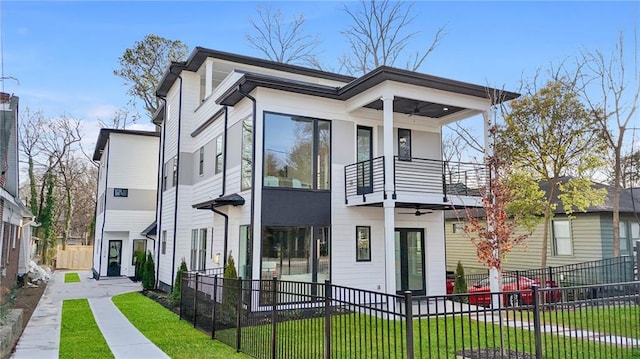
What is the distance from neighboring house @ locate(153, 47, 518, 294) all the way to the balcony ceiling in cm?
5

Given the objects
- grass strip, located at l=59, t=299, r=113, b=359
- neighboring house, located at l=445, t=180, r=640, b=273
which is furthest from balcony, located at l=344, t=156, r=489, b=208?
grass strip, located at l=59, t=299, r=113, b=359

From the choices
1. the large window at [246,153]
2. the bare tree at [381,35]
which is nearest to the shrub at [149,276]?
the large window at [246,153]

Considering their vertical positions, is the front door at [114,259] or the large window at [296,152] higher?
the large window at [296,152]

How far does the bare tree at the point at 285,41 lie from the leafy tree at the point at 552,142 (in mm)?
14724

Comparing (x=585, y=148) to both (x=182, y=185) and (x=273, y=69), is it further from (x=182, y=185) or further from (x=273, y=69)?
(x=182, y=185)

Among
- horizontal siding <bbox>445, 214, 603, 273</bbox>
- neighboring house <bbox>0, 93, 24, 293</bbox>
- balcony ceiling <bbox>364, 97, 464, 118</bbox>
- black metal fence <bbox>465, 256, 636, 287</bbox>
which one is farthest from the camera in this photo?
horizontal siding <bbox>445, 214, 603, 273</bbox>

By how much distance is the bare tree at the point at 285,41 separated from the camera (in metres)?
25.8

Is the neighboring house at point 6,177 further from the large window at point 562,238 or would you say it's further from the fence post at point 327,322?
the large window at point 562,238

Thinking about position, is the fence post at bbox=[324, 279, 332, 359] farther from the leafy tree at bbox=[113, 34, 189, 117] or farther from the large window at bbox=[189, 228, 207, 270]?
the leafy tree at bbox=[113, 34, 189, 117]

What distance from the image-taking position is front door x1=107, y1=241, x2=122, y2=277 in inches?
877

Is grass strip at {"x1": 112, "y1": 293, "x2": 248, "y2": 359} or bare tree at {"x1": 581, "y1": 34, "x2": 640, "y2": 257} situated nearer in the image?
grass strip at {"x1": 112, "y1": 293, "x2": 248, "y2": 359}

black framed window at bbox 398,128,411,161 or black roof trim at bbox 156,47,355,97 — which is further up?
black roof trim at bbox 156,47,355,97

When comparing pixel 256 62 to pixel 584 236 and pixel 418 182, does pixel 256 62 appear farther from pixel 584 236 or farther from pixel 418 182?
pixel 584 236

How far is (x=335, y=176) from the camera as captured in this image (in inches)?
467
